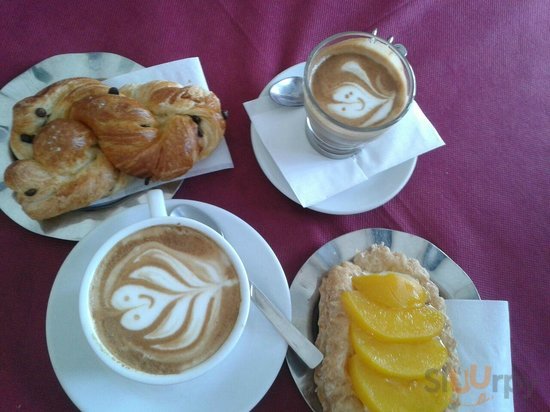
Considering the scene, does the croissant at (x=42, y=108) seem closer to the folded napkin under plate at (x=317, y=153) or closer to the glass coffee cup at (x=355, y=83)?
the folded napkin under plate at (x=317, y=153)

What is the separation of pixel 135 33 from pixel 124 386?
836 millimetres

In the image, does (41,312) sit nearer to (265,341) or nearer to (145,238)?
(145,238)

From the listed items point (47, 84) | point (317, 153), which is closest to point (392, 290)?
point (317, 153)

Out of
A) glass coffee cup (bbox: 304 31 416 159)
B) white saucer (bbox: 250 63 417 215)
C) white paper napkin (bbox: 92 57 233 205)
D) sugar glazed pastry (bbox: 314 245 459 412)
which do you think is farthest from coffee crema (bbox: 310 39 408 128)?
sugar glazed pastry (bbox: 314 245 459 412)

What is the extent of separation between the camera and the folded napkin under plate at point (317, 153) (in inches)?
36.5

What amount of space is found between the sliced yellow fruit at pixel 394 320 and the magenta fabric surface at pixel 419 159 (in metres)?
0.19

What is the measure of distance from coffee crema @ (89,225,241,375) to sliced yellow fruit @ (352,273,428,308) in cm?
26

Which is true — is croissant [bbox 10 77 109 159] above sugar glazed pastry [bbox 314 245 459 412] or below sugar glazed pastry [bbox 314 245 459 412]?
above

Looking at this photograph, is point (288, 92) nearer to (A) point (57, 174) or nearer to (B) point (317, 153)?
(B) point (317, 153)

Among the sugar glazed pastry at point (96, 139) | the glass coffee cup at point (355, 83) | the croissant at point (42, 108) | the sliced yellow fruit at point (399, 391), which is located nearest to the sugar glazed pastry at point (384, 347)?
the sliced yellow fruit at point (399, 391)

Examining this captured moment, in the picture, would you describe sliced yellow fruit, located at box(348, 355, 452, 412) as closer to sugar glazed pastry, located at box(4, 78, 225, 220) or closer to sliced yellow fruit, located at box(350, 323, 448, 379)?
sliced yellow fruit, located at box(350, 323, 448, 379)

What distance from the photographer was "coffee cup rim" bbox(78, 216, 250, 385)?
66 centimetres

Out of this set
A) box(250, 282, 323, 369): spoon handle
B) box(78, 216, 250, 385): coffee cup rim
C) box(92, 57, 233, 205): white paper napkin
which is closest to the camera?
box(78, 216, 250, 385): coffee cup rim

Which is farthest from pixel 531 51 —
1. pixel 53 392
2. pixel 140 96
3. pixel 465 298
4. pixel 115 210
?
pixel 53 392
